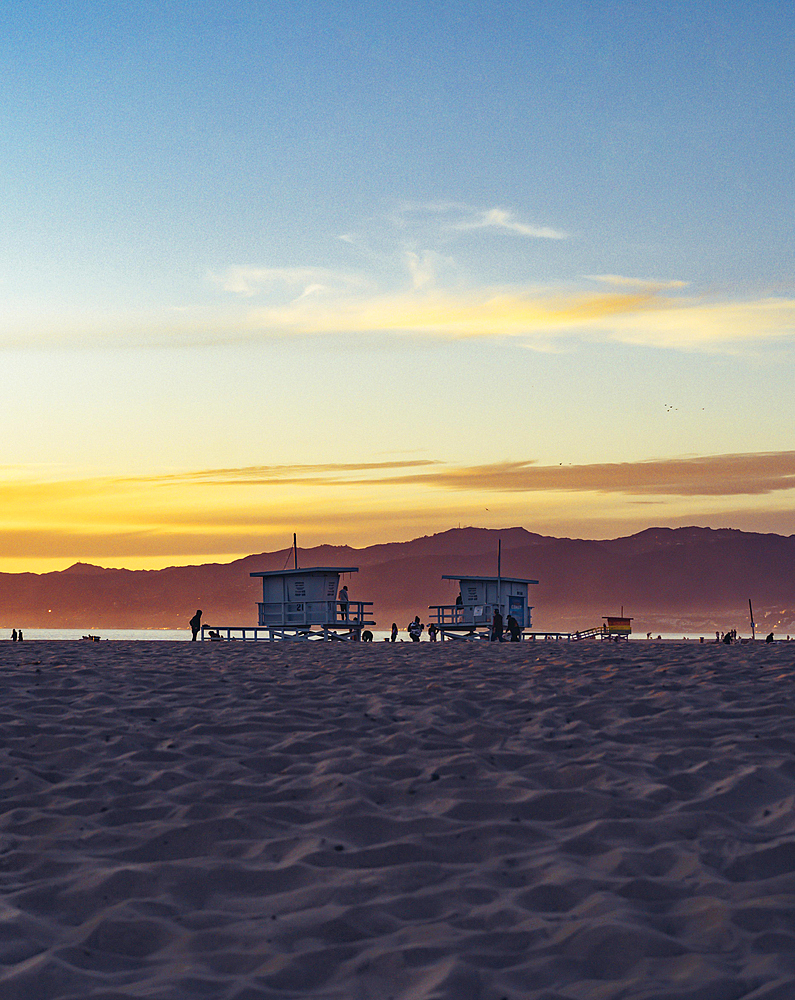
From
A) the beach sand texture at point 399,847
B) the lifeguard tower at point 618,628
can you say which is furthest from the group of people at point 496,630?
the beach sand texture at point 399,847

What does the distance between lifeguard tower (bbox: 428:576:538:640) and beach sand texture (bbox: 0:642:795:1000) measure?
127ft

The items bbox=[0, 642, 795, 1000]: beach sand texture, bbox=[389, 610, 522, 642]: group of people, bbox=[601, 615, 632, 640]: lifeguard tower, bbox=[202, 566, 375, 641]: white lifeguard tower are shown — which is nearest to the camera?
bbox=[0, 642, 795, 1000]: beach sand texture

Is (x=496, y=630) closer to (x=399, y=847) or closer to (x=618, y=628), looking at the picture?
(x=399, y=847)

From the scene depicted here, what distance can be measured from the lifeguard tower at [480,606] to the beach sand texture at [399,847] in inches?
1527

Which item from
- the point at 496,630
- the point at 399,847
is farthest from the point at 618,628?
the point at 399,847

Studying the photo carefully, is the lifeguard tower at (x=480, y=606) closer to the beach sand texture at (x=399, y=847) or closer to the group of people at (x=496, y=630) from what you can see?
the group of people at (x=496, y=630)

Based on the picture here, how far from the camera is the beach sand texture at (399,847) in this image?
4.64 metres

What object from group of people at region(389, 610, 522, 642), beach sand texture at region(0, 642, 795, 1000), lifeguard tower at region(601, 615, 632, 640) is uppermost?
beach sand texture at region(0, 642, 795, 1000)

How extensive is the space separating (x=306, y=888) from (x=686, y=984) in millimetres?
2194

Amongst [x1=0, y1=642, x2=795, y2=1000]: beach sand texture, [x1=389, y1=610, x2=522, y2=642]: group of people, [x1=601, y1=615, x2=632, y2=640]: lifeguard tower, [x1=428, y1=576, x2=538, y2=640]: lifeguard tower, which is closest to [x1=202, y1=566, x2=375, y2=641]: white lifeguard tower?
[x1=389, y1=610, x2=522, y2=642]: group of people

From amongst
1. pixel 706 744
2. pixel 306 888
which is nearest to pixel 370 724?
pixel 706 744

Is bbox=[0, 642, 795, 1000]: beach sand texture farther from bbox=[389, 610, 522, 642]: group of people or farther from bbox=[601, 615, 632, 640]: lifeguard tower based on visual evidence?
bbox=[601, 615, 632, 640]: lifeguard tower

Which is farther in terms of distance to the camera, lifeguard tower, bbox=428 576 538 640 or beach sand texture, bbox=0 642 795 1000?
lifeguard tower, bbox=428 576 538 640

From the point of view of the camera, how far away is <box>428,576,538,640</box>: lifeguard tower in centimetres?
5062
